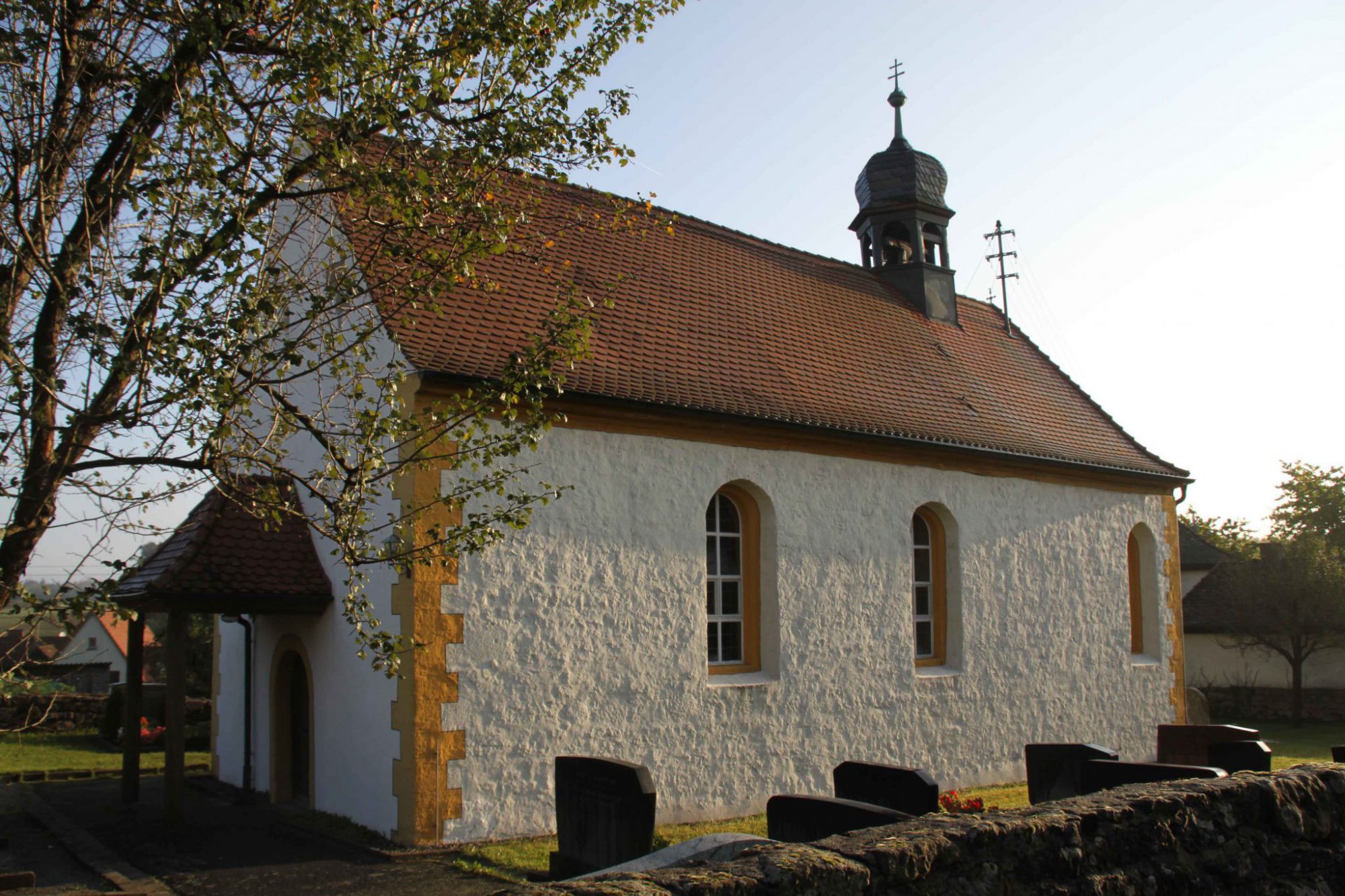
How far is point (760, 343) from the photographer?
14.6 m

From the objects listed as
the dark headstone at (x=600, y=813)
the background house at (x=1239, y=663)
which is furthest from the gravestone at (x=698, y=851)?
the background house at (x=1239, y=663)

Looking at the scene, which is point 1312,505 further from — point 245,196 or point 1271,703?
point 245,196

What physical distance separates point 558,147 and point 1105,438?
560 inches

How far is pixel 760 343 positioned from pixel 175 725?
27.1 feet

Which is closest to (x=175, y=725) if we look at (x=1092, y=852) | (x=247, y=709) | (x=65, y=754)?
(x=247, y=709)

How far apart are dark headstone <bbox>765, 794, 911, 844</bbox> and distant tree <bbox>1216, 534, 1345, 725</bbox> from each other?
76.6ft

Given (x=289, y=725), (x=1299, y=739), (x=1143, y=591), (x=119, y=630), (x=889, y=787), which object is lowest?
(x=1299, y=739)

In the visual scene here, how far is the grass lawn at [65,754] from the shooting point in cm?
1573

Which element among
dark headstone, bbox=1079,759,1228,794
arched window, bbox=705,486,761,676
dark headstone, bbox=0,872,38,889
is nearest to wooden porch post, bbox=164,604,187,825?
dark headstone, bbox=0,872,38,889

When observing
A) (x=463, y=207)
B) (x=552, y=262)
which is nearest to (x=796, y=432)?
(x=552, y=262)

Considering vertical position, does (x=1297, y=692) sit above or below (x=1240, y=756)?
below

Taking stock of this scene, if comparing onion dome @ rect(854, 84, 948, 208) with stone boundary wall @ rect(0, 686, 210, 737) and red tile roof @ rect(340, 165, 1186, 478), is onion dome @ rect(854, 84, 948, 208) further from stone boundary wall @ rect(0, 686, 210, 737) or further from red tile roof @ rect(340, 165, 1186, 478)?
stone boundary wall @ rect(0, 686, 210, 737)

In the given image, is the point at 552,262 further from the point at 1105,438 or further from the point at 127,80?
the point at 1105,438

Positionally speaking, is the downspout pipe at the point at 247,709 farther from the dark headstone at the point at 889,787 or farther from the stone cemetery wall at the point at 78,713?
the stone cemetery wall at the point at 78,713
